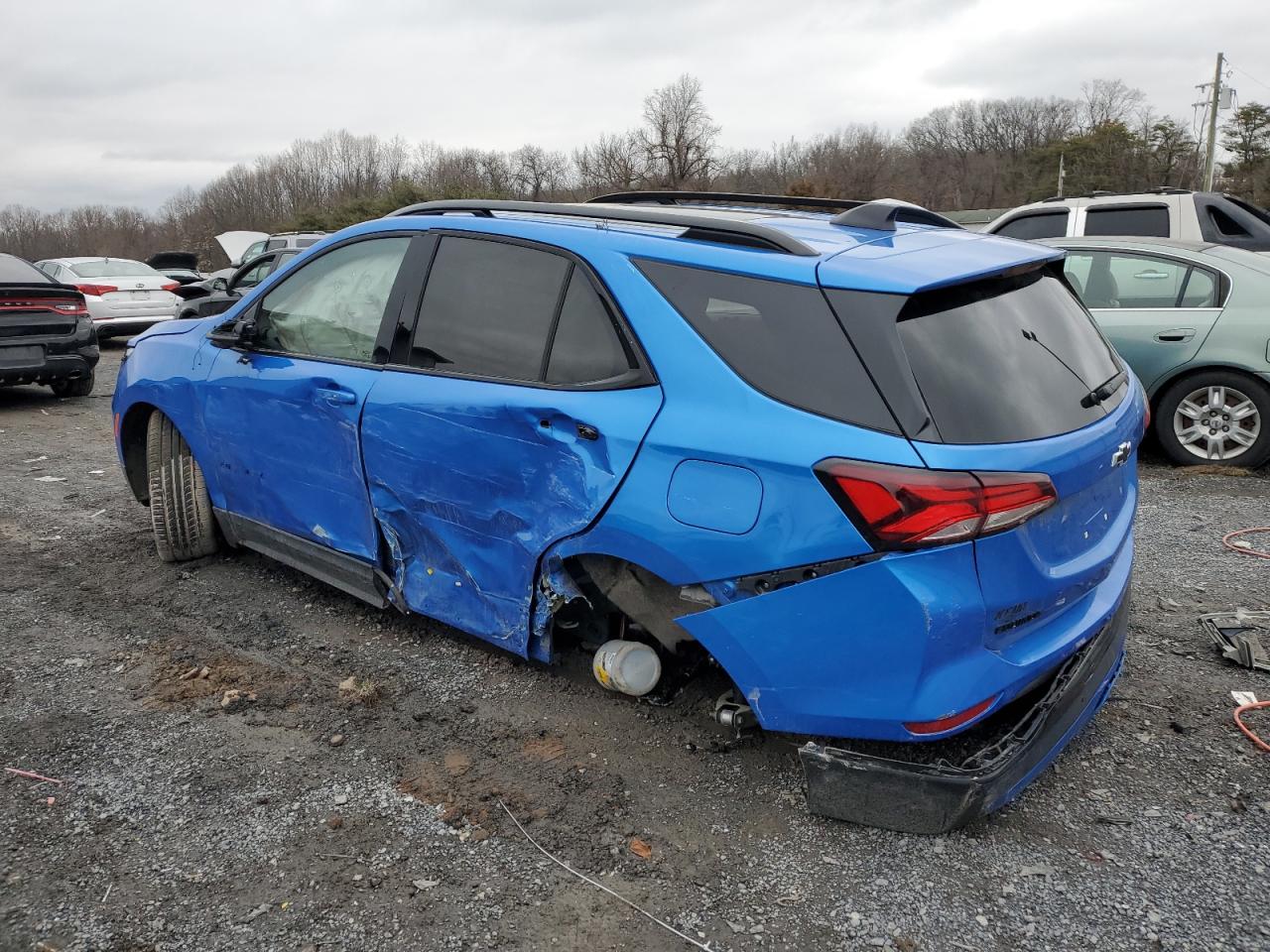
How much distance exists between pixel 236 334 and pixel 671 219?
214cm

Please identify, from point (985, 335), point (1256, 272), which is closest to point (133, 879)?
point (985, 335)

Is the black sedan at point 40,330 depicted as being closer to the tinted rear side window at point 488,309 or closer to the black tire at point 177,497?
the black tire at point 177,497

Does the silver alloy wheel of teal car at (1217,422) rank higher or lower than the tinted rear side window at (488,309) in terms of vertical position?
lower

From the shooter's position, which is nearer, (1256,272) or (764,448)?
(764,448)

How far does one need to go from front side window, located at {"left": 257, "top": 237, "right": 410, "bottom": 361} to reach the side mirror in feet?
0.13

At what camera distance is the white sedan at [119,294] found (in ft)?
50.3

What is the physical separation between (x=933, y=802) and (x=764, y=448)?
1045 millimetres

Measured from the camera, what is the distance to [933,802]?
8.34 ft

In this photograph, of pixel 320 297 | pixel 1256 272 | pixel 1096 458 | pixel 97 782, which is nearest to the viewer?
pixel 1096 458

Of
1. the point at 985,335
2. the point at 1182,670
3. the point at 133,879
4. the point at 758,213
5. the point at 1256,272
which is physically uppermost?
the point at 758,213

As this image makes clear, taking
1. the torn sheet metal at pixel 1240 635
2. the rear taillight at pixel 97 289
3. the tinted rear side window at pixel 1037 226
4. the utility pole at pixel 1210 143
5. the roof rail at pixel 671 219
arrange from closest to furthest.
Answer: the roof rail at pixel 671 219 → the torn sheet metal at pixel 1240 635 → the tinted rear side window at pixel 1037 226 → the rear taillight at pixel 97 289 → the utility pole at pixel 1210 143

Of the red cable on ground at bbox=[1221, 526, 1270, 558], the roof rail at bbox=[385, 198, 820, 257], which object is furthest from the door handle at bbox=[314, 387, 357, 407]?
the red cable on ground at bbox=[1221, 526, 1270, 558]

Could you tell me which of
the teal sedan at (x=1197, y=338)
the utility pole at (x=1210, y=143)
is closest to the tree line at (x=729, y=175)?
the utility pole at (x=1210, y=143)

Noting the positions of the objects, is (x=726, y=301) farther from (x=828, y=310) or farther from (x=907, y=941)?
(x=907, y=941)
